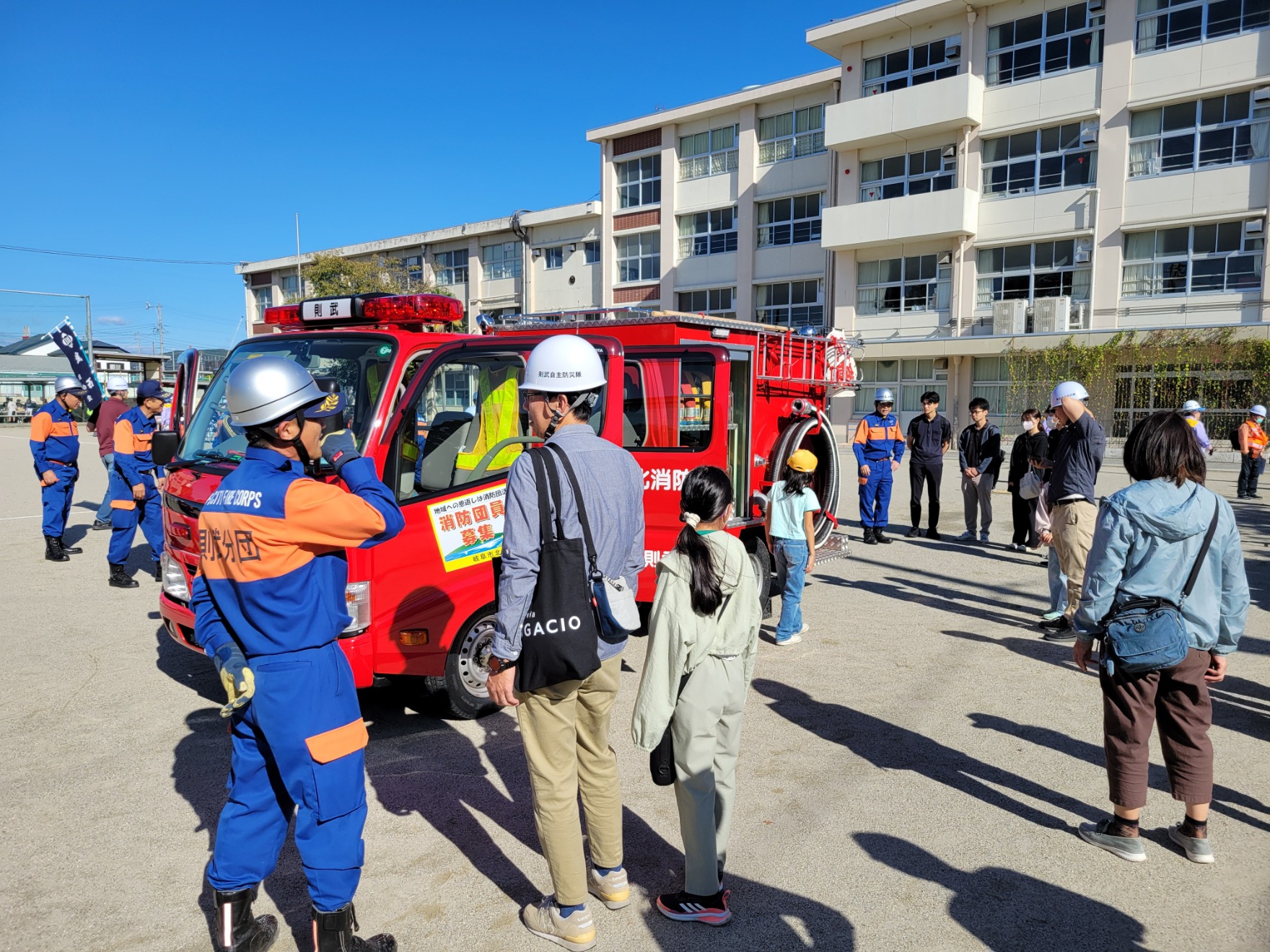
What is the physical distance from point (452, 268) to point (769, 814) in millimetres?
42970

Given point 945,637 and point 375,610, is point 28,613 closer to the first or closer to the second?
point 375,610

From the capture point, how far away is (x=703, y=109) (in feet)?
108

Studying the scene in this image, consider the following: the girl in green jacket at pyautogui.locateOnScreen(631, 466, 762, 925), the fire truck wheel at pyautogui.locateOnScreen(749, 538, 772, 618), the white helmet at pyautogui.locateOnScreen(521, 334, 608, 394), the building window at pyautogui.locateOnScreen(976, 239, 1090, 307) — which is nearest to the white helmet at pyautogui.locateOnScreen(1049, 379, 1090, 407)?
the fire truck wheel at pyautogui.locateOnScreen(749, 538, 772, 618)

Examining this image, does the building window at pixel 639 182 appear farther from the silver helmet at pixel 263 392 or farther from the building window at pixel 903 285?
the silver helmet at pixel 263 392

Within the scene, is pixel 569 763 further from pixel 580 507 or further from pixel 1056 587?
pixel 1056 587

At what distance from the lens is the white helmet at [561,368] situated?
2.84m

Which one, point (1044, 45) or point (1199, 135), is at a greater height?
point (1044, 45)

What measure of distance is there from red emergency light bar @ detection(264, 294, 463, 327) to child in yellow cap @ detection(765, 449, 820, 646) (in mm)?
2816

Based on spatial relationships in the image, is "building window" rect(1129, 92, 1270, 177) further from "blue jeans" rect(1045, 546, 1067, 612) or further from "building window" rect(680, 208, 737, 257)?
"blue jeans" rect(1045, 546, 1067, 612)

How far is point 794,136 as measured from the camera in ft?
104

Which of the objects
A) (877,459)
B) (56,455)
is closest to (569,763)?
(877,459)

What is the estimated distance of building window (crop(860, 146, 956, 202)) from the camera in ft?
91.1

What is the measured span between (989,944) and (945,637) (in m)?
4.13

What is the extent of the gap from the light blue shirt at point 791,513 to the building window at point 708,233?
1107 inches
